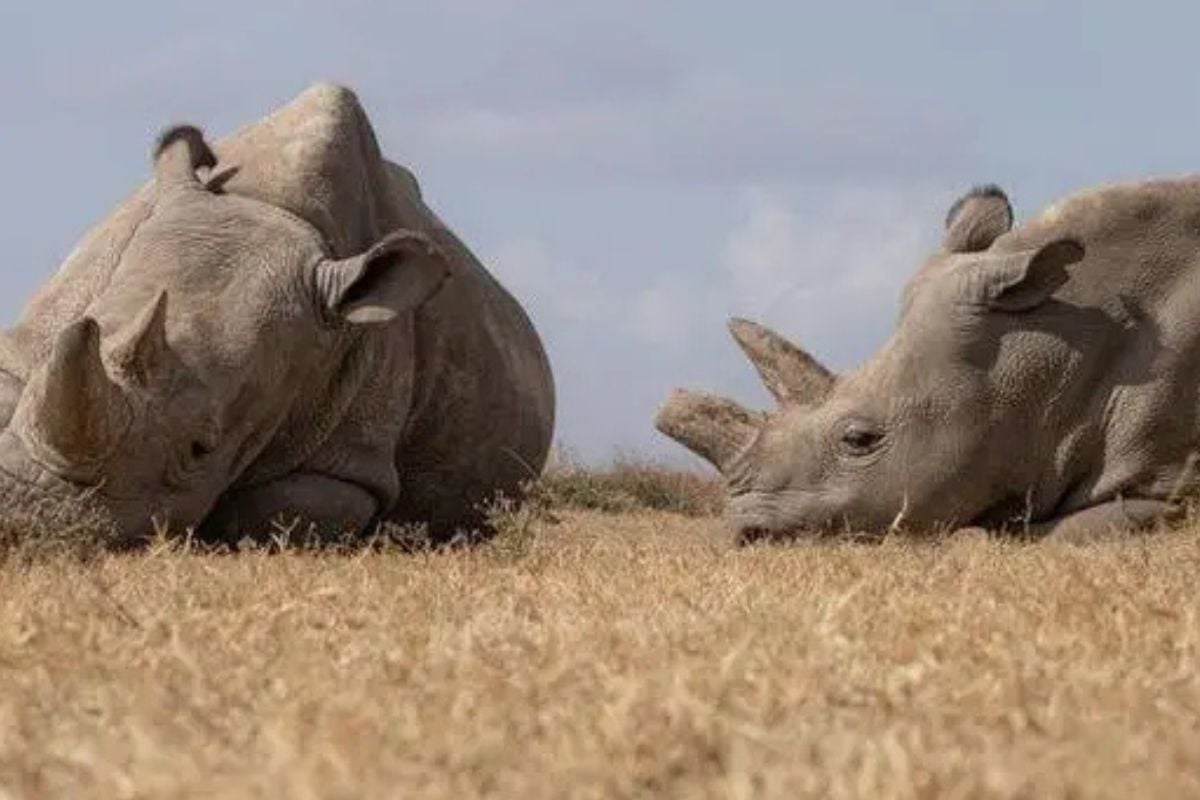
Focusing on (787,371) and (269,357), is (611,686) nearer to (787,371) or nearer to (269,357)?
(269,357)

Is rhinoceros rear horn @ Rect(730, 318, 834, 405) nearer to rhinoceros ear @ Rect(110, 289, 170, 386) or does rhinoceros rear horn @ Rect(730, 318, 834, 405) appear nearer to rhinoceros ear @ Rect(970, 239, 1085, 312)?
rhinoceros ear @ Rect(970, 239, 1085, 312)

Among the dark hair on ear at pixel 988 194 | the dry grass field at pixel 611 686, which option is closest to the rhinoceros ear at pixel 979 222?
the dark hair on ear at pixel 988 194

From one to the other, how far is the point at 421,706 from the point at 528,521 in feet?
15.2

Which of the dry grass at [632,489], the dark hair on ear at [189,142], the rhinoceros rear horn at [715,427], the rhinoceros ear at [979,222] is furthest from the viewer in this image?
the dry grass at [632,489]

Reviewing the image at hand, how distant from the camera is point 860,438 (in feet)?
28.3

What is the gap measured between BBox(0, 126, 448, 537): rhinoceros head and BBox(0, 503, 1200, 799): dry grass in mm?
1812

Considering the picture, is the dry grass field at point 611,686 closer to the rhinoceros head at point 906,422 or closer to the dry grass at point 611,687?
the dry grass at point 611,687

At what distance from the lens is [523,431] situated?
33.0 ft

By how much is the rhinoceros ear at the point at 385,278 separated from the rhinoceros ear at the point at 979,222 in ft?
6.76

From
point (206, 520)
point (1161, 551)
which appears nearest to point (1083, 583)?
point (1161, 551)

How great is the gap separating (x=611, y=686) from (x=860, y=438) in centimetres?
574

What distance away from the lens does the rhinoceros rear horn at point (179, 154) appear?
345 inches

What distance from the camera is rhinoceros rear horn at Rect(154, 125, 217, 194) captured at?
28.7ft

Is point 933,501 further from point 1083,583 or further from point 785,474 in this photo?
point 1083,583
